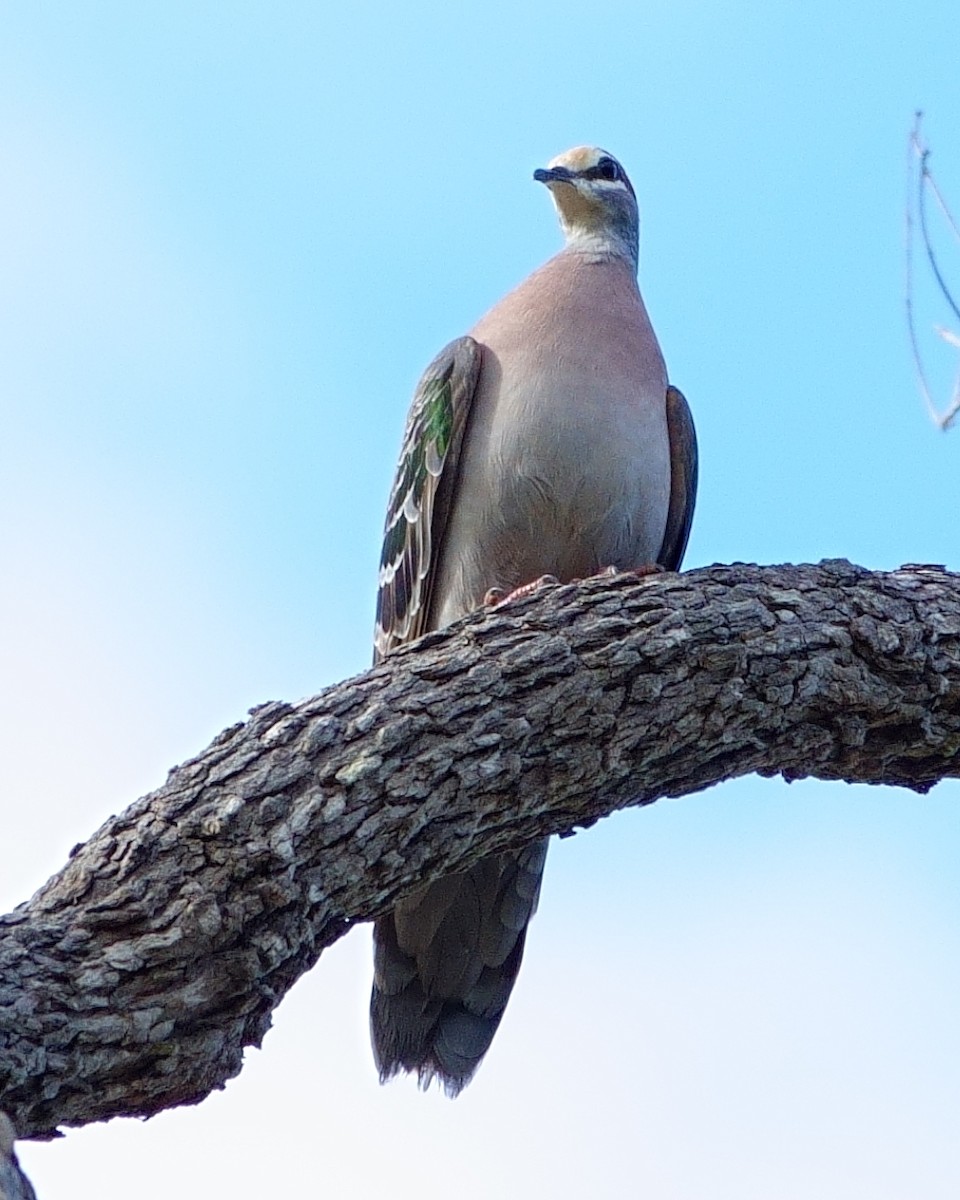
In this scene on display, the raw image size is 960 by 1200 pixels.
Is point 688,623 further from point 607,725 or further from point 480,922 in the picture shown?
point 480,922

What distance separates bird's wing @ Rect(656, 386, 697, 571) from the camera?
7.40 meters

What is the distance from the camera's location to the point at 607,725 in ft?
18.1

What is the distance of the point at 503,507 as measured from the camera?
6.93 meters

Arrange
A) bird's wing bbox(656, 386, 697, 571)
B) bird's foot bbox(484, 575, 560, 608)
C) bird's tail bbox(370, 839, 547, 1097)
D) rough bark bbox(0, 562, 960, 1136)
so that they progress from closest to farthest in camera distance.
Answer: rough bark bbox(0, 562, 960, 1136) → bird's foot bbox(484, 575, 560, 608) → bird's tail bbox(370, 839, 547, 1097) → bird's wing bbox(656, 386, 697, 571)

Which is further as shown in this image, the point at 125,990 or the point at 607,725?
the point at 607,725

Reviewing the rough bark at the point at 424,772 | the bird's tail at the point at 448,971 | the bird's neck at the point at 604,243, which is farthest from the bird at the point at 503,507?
the rough bark at the point at 424,772

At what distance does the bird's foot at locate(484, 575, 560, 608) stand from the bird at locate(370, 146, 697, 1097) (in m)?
0.02

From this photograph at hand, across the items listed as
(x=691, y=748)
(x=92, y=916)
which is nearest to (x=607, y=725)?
(x=691, y=748)

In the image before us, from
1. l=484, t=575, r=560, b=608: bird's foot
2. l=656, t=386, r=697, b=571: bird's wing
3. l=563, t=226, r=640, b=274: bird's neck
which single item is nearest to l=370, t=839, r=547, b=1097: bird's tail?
l=484, t=575, r=560, b=608: bird's foot

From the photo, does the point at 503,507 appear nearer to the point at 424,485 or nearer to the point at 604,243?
the point at 424,485

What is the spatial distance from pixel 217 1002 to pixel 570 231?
14.9ft

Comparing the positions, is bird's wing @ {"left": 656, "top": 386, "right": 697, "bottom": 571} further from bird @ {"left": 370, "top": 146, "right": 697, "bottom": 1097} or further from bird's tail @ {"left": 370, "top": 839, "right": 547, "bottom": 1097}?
bird's tail @ {"left": 370, "top": 839, "right": 547, "bottom": 1097}

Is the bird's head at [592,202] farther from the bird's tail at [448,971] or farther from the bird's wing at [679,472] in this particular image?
the bird's tail at [448,971]

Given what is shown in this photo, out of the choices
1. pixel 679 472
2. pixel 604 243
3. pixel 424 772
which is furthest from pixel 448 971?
pixel 604 243
